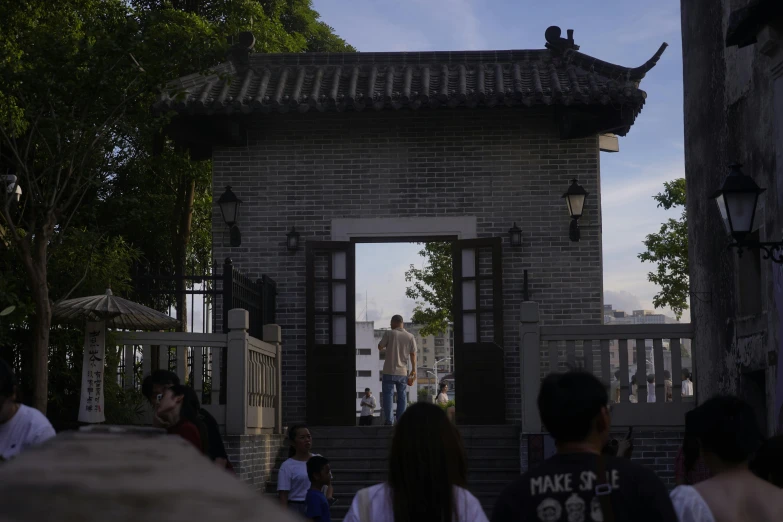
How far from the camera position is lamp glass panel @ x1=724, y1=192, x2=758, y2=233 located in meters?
7.77

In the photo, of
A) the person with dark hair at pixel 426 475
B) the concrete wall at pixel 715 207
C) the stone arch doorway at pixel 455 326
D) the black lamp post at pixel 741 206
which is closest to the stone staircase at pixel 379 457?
the stone arch doorway at pixel 455 326

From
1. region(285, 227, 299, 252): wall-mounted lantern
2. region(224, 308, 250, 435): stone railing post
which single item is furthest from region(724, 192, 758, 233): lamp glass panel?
region(285, 227, 299, 252): wall-mounted lantern

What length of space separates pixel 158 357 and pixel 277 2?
561 inches

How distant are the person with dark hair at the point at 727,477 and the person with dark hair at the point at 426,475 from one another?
→ 682 millimetres

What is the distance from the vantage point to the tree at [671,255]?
3216cm

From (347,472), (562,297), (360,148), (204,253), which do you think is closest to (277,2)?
(204,253)

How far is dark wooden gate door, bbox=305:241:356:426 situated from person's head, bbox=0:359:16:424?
29.9 feet

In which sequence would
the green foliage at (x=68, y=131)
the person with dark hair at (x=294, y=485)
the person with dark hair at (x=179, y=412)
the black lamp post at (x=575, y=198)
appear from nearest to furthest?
the person with dark hair at (x=179, y=412)
the person with dark hair at (x=294, y=485)
the green foliage at (x=68, y=131)
the black lamp post at (x=575, y=198)

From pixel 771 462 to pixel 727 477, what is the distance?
2.62 ft

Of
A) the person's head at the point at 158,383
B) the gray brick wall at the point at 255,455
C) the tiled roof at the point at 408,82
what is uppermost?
the tiled roof at the point at 408,82

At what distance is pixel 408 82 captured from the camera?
48.2ft

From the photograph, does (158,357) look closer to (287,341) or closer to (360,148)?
(287,341)

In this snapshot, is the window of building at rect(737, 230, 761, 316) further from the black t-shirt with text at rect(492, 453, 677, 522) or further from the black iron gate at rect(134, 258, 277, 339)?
the black t-shirt with text at rect(492, 453, 677, 522)

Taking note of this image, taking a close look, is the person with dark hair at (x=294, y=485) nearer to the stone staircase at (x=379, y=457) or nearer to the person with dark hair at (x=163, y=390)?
the person with dark hair at (x=163, y=390)
